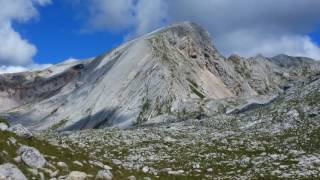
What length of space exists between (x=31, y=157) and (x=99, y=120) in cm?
13363

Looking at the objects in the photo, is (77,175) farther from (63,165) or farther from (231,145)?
(231,145)

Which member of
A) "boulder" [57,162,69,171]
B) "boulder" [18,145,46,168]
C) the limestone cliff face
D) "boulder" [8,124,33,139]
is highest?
the limestone cliff face

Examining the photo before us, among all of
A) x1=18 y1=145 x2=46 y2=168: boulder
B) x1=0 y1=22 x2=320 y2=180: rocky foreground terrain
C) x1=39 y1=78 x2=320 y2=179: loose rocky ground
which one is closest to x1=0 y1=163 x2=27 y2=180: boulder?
x1=0 y1=22 x2=320 y2=180: rocky foreground terrain

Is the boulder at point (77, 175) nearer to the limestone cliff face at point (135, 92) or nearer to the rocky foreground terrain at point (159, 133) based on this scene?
the rocky foreground terrain at point (159, 133)

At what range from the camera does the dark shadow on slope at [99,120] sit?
151413 millimetres

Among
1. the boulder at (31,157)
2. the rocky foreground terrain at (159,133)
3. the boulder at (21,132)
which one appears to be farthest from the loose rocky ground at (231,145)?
the boulder at (31,157)

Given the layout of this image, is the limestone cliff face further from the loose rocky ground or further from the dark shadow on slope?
the loose rocky ground

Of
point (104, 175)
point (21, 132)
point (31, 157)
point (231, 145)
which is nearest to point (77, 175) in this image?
point (104, 175)

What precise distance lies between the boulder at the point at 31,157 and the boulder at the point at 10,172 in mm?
1620

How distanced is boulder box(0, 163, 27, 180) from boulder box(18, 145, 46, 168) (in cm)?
162

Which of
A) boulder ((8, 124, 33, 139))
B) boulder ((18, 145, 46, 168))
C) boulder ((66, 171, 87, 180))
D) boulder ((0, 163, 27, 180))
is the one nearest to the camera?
boulder ((0, 163, 27, 180))

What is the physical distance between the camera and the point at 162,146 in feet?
202

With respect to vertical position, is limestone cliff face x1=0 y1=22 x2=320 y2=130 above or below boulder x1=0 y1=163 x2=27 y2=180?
above

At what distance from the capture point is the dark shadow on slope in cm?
15141
